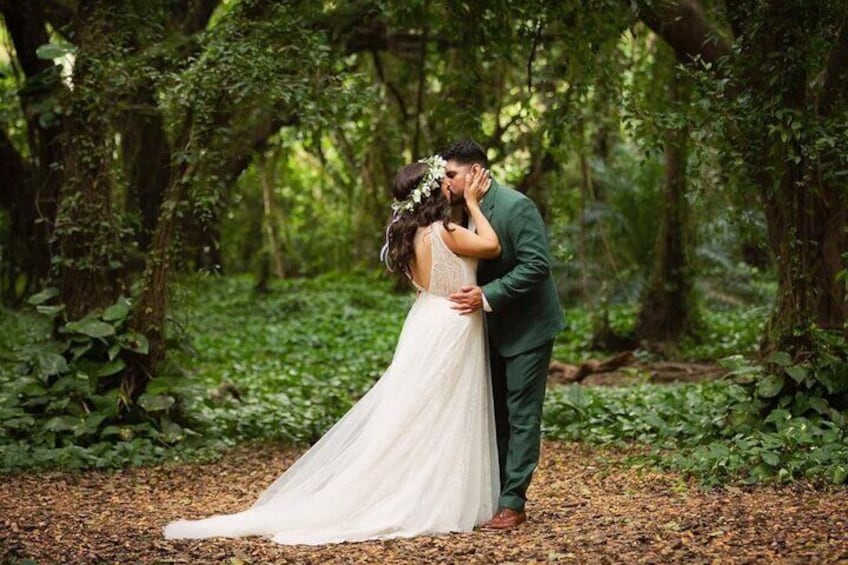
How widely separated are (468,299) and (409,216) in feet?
1.75

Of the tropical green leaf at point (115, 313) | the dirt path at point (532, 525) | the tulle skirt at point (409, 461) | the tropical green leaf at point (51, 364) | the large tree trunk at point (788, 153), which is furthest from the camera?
the tropical green leaf at point (115, 313)

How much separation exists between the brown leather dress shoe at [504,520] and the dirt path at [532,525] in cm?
7

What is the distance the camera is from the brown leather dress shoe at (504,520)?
5422 millimetres

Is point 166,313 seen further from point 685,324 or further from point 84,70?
point 685,324

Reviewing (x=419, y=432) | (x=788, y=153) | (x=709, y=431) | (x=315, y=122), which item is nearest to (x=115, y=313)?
(x=315, y=122)

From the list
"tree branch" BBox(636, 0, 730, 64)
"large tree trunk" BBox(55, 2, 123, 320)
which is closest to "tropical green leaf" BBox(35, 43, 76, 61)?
"large tree trunk" BBox(55, 2, 123, 320)

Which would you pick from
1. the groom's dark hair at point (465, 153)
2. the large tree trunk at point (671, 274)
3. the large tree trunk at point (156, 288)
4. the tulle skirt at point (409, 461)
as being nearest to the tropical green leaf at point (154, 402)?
the large tree trunk at point (156, 288)

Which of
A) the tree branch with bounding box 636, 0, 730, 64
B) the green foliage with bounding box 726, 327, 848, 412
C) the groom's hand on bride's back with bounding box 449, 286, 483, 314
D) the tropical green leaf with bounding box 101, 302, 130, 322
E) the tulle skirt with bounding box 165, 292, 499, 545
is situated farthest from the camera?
the tree branch with bounding box 636, 0, 730, 64

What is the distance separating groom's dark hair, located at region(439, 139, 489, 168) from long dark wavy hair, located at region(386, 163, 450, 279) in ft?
0.49

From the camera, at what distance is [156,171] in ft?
40.4

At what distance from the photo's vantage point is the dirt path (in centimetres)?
474

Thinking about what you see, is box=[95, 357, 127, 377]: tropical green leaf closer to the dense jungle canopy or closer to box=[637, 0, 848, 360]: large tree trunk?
the dense jungle canopy

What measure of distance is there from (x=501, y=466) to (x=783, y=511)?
1.43 meters

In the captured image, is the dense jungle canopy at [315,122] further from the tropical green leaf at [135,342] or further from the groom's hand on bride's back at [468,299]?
the groom's hand on bride's back at [468,299]
